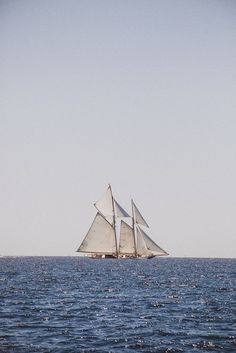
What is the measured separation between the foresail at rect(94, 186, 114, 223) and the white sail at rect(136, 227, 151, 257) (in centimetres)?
1019

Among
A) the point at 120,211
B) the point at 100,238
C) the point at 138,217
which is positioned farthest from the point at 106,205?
the point at 138,217

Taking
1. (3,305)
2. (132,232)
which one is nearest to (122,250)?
(132,232)

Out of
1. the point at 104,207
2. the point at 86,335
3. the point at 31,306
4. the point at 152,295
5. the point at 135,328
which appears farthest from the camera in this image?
the point at 104,207

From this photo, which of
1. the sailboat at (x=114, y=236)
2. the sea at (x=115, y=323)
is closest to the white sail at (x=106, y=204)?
the sailboat at (x=114, y=236)

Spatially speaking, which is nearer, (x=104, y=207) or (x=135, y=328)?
(x=135, y=328)

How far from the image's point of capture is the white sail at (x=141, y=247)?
132m

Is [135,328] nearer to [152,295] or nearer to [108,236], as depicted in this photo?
[152,295]

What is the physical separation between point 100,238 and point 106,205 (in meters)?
11.0

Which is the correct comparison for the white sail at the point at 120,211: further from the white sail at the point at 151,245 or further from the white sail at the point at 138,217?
the white sail at the point at 151,245

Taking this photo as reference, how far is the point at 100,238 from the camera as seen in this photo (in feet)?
428

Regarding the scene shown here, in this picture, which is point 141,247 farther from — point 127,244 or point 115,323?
point 115,323

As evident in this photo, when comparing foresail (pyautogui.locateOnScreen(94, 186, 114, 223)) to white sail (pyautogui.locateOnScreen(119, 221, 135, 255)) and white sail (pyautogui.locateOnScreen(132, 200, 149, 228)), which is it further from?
white sail (pyautogui.locateOnScreen(119, 221, 135, 255))

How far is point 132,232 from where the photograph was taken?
445 feet

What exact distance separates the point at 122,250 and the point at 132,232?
7.71m
